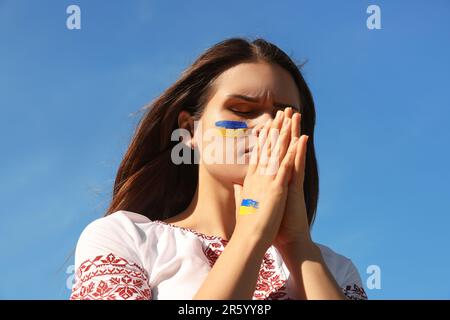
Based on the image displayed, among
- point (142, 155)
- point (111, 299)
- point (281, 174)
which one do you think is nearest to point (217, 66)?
point (142, 155)

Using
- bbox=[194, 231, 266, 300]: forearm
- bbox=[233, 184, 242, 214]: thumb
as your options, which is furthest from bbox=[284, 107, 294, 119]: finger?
bbox=[194, 231, 266, 300]: forearm

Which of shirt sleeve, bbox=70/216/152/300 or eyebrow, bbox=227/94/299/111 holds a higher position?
eyebrow, bbox=227/94/299/111

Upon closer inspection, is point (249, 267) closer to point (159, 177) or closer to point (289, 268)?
point (289, 268)

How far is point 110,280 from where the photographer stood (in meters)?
3.23

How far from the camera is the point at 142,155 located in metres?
4.79

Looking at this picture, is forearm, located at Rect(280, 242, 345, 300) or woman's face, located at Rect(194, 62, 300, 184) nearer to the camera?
forearm, located at Rect(280, 242, 345, 300)

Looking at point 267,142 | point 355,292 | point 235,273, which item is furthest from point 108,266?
point 355,292

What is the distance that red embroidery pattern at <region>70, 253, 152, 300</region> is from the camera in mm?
3176

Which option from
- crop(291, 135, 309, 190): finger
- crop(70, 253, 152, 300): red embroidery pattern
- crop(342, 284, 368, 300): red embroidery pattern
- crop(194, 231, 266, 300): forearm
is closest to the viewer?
crop(194, 231, 266, 300): forearm

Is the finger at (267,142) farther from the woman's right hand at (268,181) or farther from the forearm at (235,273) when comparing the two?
the forearm at (235,273)

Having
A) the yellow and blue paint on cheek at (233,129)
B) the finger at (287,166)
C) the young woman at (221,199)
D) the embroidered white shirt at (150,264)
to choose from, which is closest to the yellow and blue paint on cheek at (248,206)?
the young woman at (221,199)

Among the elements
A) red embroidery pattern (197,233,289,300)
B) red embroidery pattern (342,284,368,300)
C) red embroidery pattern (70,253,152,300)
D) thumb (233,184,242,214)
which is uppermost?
thumb (233,184,242,214)

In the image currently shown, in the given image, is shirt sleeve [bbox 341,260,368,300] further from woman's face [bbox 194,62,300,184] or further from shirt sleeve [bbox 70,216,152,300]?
shirt sleeve [bbox 70,216,152,300]
